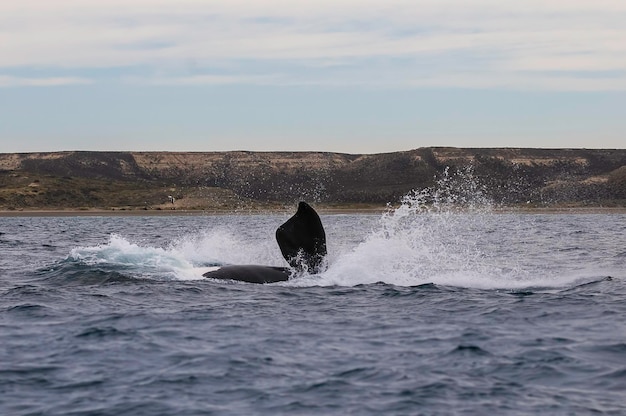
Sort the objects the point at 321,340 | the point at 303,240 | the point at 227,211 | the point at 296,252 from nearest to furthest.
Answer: the point at 321,340 < the point at 303,240 < the point at 296,252 < the point at 227,211

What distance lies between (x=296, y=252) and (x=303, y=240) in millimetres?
359

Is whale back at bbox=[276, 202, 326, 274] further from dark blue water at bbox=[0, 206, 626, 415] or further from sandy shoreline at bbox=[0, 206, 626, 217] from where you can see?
sandy shoreline at bbox=[0, 206, 626, 217]

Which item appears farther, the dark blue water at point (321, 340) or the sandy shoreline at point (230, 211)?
the sandy shoreline at point (230, 211)

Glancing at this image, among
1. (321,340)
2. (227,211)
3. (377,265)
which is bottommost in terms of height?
(227,211)

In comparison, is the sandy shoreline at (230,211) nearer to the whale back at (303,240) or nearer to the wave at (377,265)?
the wave at (377,265)

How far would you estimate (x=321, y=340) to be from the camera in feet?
46.0

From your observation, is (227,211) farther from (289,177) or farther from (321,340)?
(321,340)

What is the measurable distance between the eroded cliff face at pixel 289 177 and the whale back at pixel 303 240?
84.2 meters

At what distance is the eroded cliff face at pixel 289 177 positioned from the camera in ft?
364

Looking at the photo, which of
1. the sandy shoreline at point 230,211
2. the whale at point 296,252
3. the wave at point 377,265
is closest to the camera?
the whale at point 296,252

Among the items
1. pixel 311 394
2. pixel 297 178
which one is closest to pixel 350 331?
pixel 311 394

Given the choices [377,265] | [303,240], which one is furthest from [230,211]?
[303,240]

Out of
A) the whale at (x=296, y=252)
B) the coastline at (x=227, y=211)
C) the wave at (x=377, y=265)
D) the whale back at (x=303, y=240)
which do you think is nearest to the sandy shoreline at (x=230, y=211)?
the coastline at (x=227, y=211)

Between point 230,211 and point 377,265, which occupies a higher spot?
point 377,265
